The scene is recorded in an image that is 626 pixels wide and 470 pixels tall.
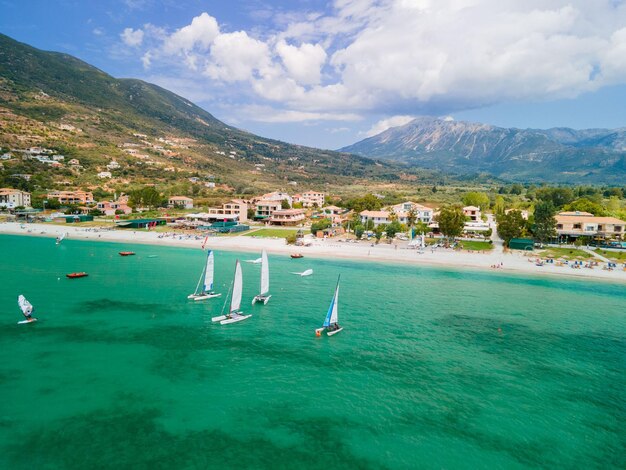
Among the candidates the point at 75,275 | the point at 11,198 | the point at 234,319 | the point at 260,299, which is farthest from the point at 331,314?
the point at 11,198

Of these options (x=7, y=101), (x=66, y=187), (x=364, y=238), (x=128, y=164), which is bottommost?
(x=364, y=238)

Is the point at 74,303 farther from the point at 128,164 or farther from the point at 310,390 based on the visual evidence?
the point at 128,164

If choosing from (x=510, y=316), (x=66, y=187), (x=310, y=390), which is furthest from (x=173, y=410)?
(x=66, y=187)

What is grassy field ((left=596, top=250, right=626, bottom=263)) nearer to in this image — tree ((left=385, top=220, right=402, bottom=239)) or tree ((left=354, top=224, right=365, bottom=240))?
tree ((left=385, top=220, right=402, bottom=239))

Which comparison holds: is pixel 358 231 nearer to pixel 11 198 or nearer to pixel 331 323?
pixel 331 323

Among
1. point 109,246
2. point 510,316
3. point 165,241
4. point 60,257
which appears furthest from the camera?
point 165,241
